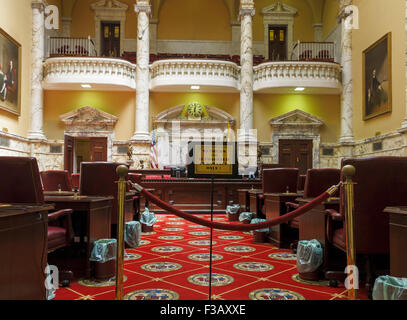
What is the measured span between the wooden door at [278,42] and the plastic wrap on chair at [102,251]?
12.7 m

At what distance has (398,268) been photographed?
224cm

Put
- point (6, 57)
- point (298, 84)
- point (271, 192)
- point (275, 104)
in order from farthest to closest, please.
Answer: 1. point (275, 104)
2. point (298, 84)
3. point (6, 57)
4. point (271, 192)

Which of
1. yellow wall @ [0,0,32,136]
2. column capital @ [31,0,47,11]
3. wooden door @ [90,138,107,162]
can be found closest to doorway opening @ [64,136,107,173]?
wooden door @ [90,138,107,162]

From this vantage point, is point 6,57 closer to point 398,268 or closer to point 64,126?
point 64,126

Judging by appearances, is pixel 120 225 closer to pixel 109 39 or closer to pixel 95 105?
pixel 95 105

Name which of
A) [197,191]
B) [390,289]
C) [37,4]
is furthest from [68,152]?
[390,289]

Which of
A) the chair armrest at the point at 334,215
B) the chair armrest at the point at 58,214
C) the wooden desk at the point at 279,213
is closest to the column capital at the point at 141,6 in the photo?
the wooden desk at the point at 279,213

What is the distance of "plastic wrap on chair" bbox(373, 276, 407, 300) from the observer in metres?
2.00

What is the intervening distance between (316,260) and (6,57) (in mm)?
10182

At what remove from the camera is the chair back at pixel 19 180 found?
254 cm

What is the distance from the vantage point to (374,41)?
10.2m

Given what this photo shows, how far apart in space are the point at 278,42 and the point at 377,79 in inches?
213
